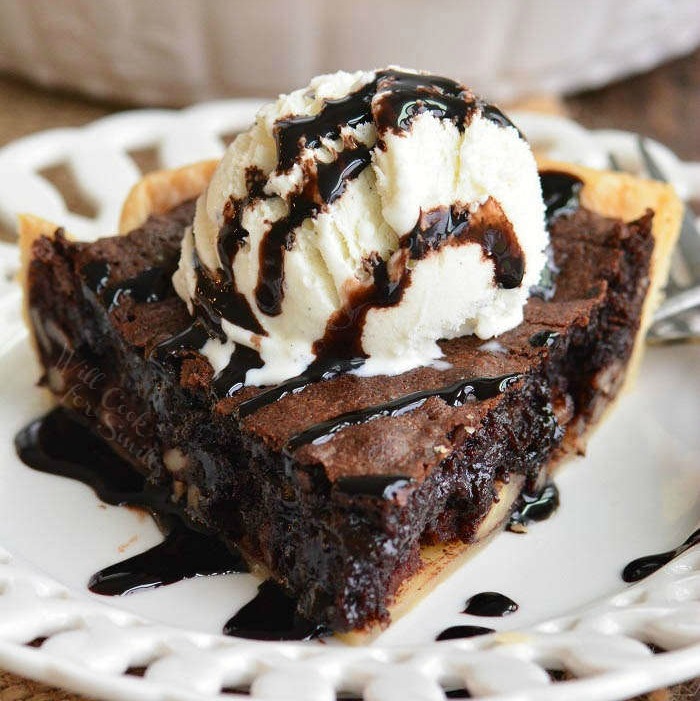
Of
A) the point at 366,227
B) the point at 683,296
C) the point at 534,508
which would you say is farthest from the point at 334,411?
the point at 683,296

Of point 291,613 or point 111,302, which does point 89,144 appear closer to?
point 111,302

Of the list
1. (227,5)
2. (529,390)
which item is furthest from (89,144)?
(529,390)

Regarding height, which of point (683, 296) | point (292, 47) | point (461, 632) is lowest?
point (461, 632)

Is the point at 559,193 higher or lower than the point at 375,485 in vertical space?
higher

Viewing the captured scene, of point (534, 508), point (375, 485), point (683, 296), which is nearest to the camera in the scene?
point (375, 485)

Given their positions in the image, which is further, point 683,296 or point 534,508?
point 683,296

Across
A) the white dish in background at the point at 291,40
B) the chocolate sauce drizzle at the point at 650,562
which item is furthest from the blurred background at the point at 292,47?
the chocolate sauce drizzle at the point at 650,562

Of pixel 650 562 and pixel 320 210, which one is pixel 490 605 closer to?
pixel 650 562
